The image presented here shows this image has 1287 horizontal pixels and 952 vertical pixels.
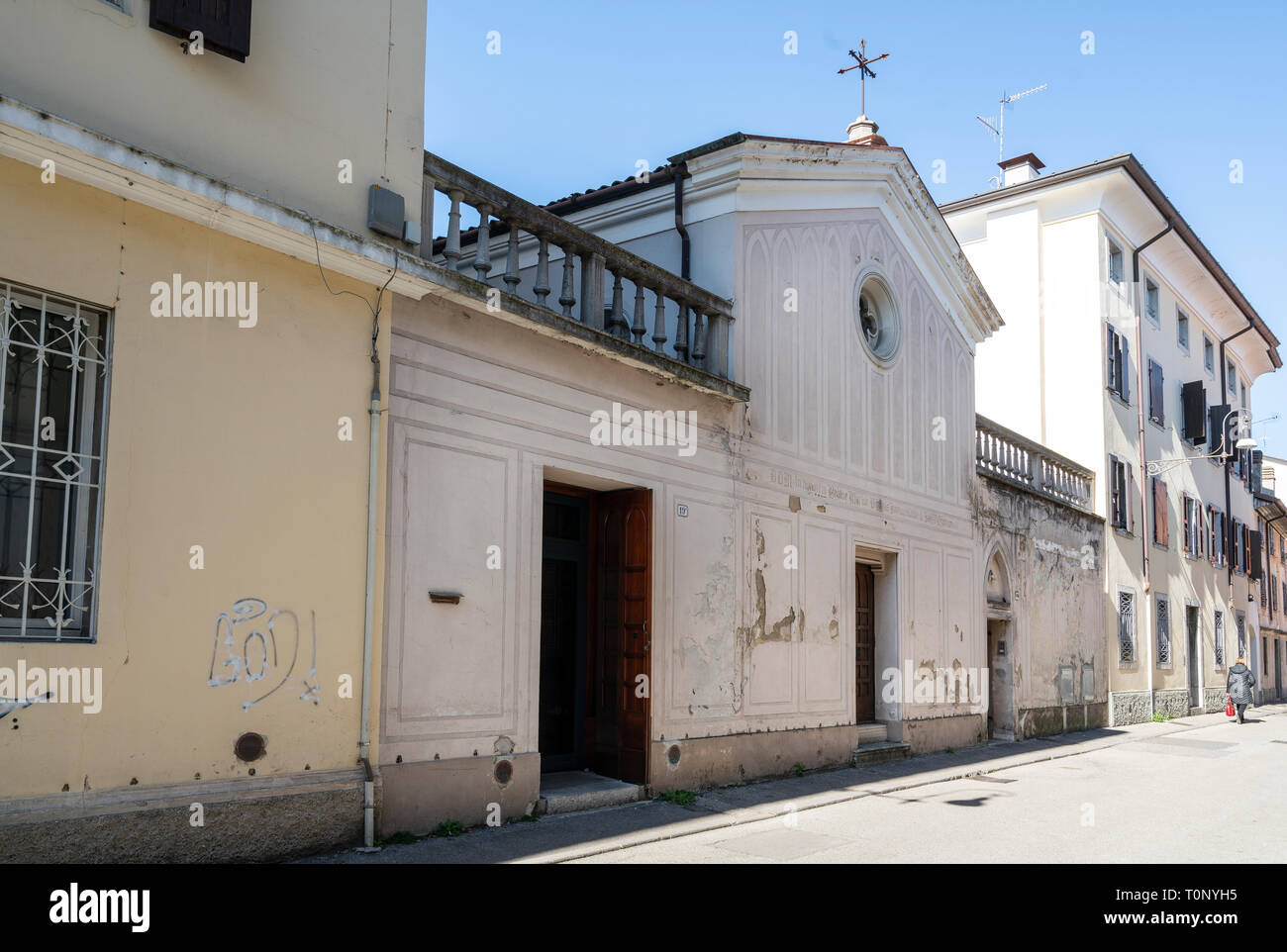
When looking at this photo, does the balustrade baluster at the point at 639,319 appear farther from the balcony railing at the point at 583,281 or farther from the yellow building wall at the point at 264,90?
the yellow building wall at the point at 264,90

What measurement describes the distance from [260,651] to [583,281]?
193 inches

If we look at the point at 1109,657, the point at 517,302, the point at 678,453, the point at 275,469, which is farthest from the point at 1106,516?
the point at 275,469

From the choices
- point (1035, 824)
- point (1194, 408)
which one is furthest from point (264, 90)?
point (1194, 408)

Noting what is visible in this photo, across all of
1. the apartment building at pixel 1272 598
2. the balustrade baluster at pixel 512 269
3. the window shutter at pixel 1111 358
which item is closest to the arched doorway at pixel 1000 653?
the window shutter at pixel 1111 358

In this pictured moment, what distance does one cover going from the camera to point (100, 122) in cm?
608

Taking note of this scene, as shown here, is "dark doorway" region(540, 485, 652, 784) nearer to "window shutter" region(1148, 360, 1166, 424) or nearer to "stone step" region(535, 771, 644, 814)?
"stone step" region(535, 771, 644, 814)

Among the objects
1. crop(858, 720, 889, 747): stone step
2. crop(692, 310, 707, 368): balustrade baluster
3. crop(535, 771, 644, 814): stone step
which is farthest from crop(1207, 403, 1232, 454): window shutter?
crop(535, 771, 644, 814): stone step

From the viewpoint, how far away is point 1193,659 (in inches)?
1115

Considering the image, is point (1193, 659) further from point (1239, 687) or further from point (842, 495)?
point (842, 495)

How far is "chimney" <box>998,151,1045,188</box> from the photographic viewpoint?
87.8ft

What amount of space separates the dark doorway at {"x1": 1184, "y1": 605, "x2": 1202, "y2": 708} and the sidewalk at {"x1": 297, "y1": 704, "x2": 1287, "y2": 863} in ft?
46.4

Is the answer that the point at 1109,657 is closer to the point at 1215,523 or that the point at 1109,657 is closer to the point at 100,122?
the point at 1215,523

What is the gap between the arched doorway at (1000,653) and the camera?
59.8 ft

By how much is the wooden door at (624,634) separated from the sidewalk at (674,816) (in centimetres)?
69
